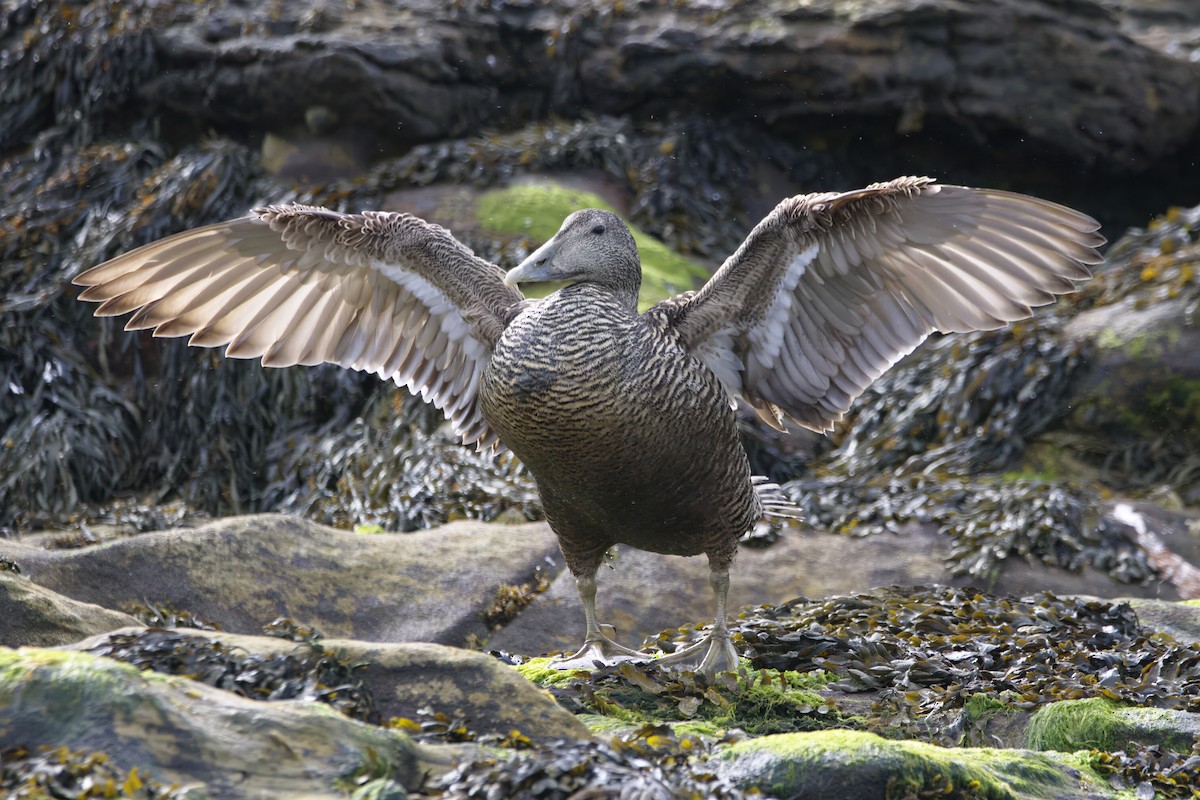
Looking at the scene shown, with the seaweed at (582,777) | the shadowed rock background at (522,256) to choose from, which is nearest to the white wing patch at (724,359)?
the shadowed rock background at (522,256)

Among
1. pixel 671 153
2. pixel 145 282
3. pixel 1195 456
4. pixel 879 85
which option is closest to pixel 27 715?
pixel 145 282

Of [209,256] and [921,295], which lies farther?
[209,256]

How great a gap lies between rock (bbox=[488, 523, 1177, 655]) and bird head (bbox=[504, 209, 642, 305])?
2010mm

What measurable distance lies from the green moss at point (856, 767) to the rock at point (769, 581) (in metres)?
2.64

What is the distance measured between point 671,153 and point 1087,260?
579cm

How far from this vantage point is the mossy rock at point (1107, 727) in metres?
4.01

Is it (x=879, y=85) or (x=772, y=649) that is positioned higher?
(x=879, y=85)

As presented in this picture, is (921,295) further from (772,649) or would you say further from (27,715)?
(27,715)

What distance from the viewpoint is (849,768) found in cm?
327

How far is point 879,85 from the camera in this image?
32.8ft

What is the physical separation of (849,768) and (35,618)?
8.57 ft

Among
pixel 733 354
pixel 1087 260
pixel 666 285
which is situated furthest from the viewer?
pixel 666 285

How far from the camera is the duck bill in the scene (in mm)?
4500

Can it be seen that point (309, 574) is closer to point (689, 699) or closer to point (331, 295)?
point (331, 295)
